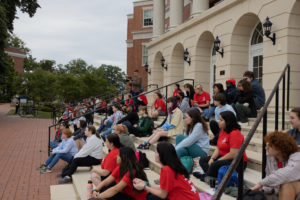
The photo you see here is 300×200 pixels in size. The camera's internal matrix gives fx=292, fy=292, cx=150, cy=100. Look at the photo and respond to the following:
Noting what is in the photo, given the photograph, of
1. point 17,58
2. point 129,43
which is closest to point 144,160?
point 129,43

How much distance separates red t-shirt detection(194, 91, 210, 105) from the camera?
939 centimetres

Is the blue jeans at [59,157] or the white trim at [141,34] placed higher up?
the white trim at [141,34]

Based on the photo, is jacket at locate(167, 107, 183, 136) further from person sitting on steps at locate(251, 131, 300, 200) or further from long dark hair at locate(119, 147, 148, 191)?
person sitting on steps at locate(251, 131, 300, 200)

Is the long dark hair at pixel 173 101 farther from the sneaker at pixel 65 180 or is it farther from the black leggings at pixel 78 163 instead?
the sneaker at pixel 65 180

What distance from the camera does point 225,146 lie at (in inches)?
188

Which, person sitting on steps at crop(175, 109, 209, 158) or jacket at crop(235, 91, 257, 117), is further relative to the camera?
jacket at crop(235, 91, 257, 117)

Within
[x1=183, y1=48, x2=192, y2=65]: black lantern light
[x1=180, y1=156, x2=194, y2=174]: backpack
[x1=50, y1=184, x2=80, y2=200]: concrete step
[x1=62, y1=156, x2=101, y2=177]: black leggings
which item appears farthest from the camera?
[x1=183, y1=48, x2=192, y2=65]: black lantern light

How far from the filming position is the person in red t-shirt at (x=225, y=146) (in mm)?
4523

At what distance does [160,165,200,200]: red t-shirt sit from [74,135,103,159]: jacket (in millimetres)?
4194

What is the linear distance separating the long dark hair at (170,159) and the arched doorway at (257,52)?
8407 mm

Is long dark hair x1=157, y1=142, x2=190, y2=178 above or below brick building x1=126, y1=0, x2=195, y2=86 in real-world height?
below

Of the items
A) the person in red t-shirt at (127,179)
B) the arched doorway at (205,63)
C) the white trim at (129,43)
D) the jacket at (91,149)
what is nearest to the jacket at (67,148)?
the jacket at (91,149)

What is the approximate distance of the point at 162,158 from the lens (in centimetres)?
350

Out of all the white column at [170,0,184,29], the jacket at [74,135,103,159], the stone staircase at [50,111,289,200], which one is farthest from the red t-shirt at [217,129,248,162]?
the white column at [170,0,184,29]
